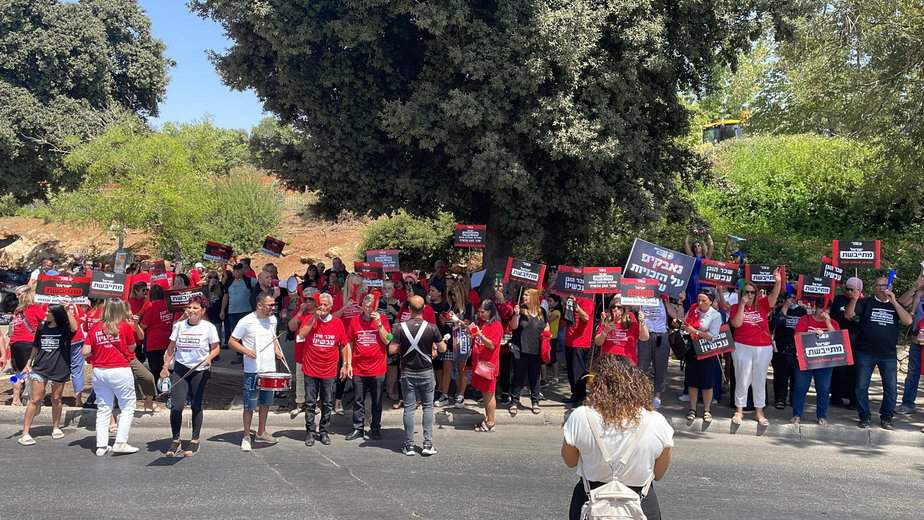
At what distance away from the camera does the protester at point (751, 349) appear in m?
9.62

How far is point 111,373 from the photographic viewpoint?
8164 mm

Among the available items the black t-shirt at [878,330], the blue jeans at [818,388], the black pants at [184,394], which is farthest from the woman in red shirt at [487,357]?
the black t-shirt at [878,330]

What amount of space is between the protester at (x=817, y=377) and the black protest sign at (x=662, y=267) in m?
1.57

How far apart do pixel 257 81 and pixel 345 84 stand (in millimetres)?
1682

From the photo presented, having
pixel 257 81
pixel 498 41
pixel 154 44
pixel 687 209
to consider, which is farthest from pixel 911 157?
pixel 154 44

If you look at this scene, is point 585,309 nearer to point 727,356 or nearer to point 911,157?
point 727,356

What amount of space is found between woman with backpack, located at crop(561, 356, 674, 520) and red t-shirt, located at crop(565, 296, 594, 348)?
20.5 feet

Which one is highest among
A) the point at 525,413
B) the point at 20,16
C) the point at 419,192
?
the point at 20,16

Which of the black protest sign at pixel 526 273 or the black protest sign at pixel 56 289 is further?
the black protest sign at pixel 526 273

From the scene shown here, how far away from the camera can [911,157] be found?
16.8 meters

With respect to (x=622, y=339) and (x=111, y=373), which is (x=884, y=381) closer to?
(x=622, y=339)

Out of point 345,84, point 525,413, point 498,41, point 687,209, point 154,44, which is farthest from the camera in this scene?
point 154,44

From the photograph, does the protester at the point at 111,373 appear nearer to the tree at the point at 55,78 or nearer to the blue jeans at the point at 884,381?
the blue jeans at the point at 884,381

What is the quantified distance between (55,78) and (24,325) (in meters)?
21.6
